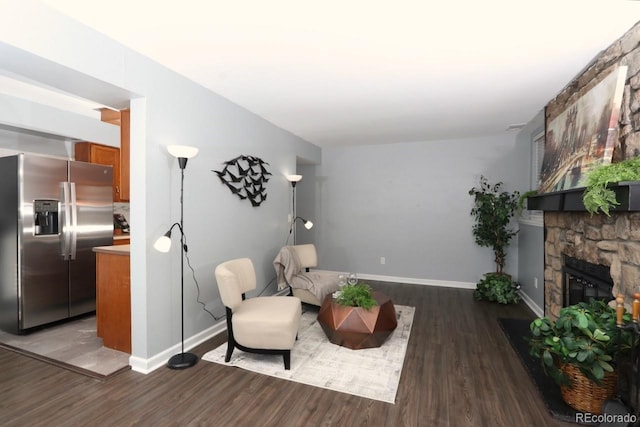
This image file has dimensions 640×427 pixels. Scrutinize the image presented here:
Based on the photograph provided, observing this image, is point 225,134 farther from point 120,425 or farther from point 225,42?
point 120,425

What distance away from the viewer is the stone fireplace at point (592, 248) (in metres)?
2.03

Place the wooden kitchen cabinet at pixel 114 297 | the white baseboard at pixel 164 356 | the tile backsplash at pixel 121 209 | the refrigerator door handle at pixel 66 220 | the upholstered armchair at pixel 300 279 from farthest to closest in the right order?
the tile backsplash at pixel 121 209, the upholstered armchair at pixel 300 279, the refrigerator door handle at pixel 66 220, the wooden kitchen cabinet at pixel 114 297, the white baseboard at pixel 164 356

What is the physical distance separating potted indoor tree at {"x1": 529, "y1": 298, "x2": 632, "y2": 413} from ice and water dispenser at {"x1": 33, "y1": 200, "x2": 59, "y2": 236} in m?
4.66

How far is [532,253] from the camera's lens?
13.6 feet

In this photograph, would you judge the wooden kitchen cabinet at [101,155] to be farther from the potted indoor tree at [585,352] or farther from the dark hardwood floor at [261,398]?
the potted indoor tree at [585,352]

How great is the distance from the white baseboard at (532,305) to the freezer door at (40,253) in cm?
556

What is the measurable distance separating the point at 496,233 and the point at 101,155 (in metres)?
5.83

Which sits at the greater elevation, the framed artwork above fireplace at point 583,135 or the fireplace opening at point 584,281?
the framed artwork above fireplace at point 583,135

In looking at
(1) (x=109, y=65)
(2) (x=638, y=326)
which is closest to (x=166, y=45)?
(1) (x=109, y=65)

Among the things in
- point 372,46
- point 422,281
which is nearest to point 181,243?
point 372,46

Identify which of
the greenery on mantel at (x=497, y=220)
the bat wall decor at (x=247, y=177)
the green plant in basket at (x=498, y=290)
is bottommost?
the green plant in basket at (x=498, y=290)

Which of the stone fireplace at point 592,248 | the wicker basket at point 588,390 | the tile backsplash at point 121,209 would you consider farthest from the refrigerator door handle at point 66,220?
the stone fireplace at point 592,248

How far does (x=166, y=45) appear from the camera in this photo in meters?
2.29

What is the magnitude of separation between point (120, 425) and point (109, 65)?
7.84 ft
